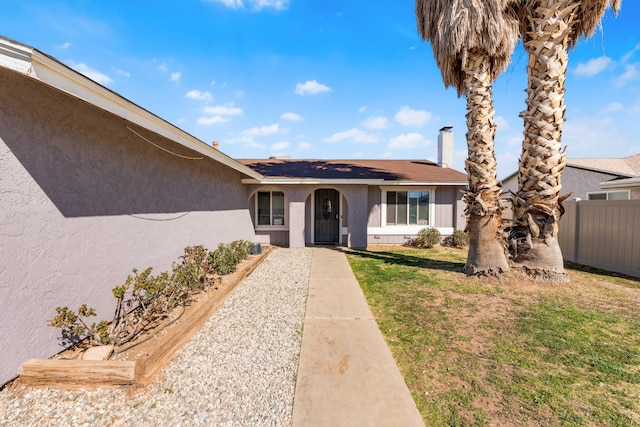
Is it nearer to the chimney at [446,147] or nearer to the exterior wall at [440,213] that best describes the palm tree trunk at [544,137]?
the exterior wall at [440,213]

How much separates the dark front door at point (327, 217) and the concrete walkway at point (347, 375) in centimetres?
708

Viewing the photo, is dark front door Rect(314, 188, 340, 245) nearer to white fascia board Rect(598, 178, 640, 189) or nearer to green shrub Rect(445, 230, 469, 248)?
green shrub Rect(445, 230, 469, 248)

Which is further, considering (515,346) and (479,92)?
(479,92)

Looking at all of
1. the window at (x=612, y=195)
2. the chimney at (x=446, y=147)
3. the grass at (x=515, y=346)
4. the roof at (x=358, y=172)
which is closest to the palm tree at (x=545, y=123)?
the grass at (x=515, y=346)

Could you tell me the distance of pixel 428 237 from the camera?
36.7 feet

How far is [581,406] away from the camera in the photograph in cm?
264

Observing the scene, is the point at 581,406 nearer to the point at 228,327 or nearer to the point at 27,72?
the point at 228,327

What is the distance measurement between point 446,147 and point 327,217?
7.91 meters

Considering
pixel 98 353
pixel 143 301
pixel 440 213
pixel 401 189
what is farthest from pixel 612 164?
pixel 98 353

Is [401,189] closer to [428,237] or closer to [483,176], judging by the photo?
[428,237]

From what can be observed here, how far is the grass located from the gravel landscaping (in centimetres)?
151

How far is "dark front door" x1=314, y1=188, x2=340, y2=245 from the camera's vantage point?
12.2m

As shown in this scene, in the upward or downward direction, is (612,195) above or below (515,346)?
above

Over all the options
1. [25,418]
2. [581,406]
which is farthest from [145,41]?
[581,406]
